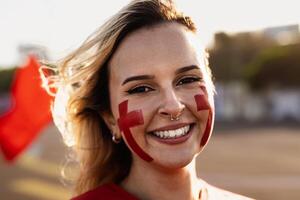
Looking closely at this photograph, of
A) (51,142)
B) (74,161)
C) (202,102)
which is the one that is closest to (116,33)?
(202,102)

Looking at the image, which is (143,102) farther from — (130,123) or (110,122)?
(110,122)

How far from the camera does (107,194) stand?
8.65 feet

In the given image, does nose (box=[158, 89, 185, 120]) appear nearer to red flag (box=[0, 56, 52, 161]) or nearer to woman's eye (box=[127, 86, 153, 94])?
woman's eye (box=[127, 86, 153, 94])

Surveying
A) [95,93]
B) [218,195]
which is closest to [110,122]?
[95,93]

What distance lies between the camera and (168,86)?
2502 mm

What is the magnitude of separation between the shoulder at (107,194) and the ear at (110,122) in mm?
237

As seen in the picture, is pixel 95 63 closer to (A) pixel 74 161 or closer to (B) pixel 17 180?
(A) pixel 74 161

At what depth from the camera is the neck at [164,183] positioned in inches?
106

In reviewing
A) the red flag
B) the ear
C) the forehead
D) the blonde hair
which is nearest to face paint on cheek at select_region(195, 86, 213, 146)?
the forehead

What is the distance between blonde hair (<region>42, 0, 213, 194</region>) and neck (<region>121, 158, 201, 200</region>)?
0.17 metres

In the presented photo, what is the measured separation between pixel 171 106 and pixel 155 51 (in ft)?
0.72

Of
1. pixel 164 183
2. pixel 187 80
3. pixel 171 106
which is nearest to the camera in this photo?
pixel 171 106

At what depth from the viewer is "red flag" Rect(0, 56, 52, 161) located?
6227 millimetres

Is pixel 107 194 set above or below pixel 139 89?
below
